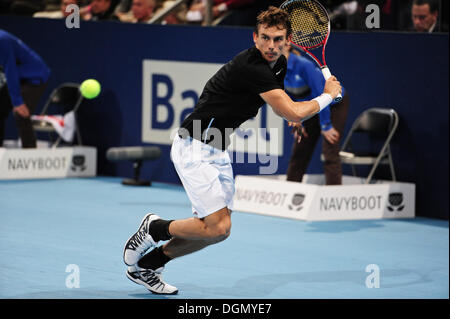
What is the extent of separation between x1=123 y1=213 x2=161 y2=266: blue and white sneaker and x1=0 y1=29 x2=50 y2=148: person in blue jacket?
220 inches

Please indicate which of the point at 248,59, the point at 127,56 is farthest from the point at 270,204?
the point at 248,59

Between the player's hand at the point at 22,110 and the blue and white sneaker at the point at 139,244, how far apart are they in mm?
5617

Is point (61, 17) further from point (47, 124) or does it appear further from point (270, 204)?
point (270, 204)

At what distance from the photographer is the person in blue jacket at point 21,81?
11.3 metres

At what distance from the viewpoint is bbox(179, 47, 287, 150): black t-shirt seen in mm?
5746

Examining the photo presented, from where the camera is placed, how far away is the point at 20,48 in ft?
37.7

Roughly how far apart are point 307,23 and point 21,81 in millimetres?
6707

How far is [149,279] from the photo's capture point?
6.17 metres

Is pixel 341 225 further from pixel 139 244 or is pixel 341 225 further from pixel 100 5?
pixel 100 5

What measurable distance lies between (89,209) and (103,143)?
300 cm

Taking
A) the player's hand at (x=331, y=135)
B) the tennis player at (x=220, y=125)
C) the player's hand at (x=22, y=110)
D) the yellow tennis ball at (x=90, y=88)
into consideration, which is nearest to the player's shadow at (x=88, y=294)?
the tennis player at (x=220, y=125)
